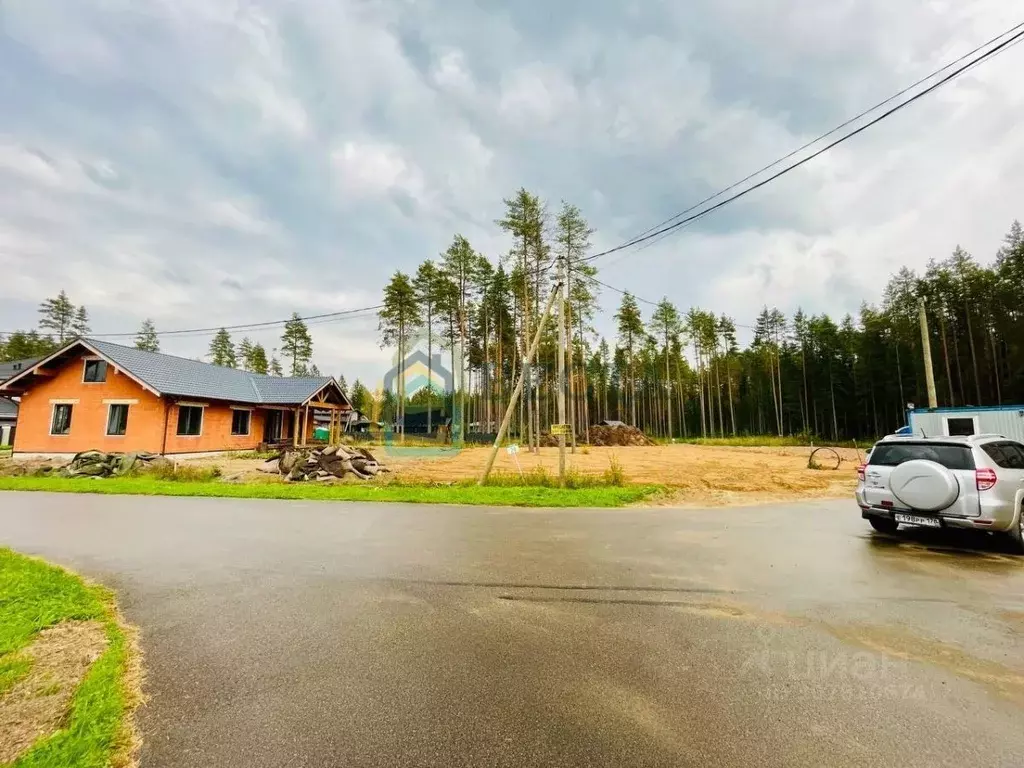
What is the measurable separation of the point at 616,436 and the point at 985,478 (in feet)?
133

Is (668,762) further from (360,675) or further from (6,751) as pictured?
(6,751)

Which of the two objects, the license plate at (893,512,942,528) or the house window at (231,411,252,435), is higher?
the house window at (231,411,252,435)

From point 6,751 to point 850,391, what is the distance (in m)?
59.8

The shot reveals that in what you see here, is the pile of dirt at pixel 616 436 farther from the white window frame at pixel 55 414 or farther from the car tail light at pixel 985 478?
the car tail light at pixel 985 478

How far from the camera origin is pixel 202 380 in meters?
27.5

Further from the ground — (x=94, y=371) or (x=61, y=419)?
(x=94, y=371)

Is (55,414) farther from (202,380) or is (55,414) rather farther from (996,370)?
(996,370)

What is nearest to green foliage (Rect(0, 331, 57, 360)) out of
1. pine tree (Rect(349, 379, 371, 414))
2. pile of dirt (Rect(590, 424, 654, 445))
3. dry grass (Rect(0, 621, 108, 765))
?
pine tree (Rect(349, 379, 371, 414))

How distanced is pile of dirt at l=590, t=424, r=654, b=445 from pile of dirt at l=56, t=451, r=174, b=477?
35.8m

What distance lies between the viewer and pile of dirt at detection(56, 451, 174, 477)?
17641 mm

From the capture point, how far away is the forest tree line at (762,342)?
111 feet

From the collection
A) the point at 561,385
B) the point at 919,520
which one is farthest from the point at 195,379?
the point at 919,520

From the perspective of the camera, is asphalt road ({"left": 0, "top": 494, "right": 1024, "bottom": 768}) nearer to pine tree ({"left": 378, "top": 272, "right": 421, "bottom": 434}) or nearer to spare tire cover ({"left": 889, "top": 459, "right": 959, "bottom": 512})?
spare tire cover ({"left": 889, "top": 459, "right": 959, "bottom": 512})

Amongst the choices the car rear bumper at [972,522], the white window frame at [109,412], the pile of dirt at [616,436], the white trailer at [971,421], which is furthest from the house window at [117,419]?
the white trailer at [971,421]
